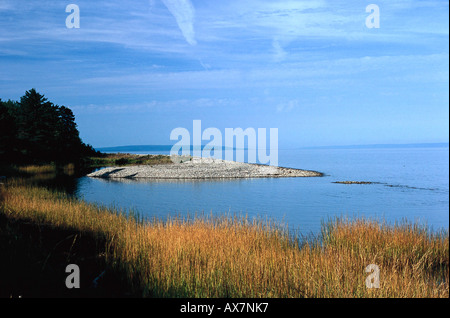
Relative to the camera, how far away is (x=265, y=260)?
26.2ft

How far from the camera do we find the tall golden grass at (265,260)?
7.06 metres

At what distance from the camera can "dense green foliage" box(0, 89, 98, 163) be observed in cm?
4166

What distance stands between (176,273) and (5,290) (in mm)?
2983

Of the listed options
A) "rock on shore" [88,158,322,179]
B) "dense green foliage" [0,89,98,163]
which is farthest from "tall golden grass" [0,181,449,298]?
"dense green foliage" [0,89,98,163]

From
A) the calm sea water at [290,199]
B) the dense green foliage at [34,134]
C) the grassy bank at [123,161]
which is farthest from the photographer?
the grassy bank at [123,161]

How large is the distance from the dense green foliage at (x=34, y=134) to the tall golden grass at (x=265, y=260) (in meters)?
32.5

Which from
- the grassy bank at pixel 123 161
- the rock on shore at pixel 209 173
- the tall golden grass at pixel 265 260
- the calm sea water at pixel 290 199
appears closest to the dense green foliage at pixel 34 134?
the grassy bank at pixel 123 161

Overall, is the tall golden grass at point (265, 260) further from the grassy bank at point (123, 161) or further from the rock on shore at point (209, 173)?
the grassy bank at point (123, 161)

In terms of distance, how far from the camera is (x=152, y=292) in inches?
290

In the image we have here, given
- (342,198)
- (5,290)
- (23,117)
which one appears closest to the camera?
Answer: (5,290)
